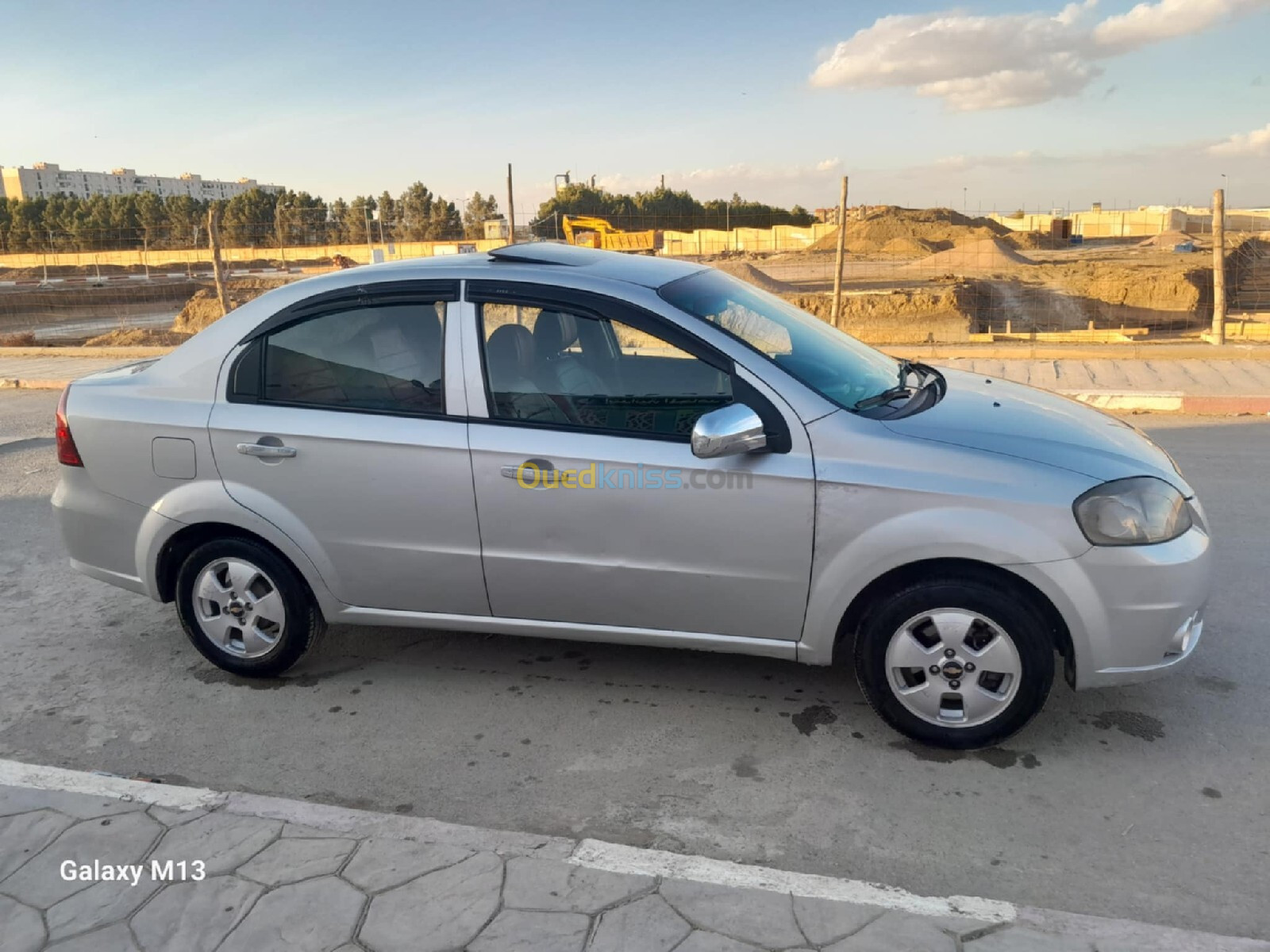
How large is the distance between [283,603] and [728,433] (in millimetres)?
2063

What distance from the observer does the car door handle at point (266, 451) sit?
378 cm

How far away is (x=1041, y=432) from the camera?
11.3 feet

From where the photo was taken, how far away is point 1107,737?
11.2 feet

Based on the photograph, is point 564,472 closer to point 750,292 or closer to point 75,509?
point 750,292

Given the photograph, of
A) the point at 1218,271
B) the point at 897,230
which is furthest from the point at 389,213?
the point at 1218,271

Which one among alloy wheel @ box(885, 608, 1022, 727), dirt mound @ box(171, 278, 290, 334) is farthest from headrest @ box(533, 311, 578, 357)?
dirt mound @ box(171, 278, 290, 334)

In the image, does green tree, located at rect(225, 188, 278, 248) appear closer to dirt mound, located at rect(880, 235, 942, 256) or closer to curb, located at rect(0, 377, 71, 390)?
dirt mound, located at rect(880, 235, 942, 256)

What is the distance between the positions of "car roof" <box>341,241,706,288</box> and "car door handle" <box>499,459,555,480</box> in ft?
2.51

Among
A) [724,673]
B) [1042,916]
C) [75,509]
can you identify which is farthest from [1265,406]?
[75,509]

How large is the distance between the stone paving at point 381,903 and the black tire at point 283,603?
105 cm

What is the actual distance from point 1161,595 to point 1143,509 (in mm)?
288

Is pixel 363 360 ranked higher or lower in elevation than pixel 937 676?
higher

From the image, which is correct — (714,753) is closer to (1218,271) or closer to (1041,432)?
(1041,432)

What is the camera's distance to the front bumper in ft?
10.2
